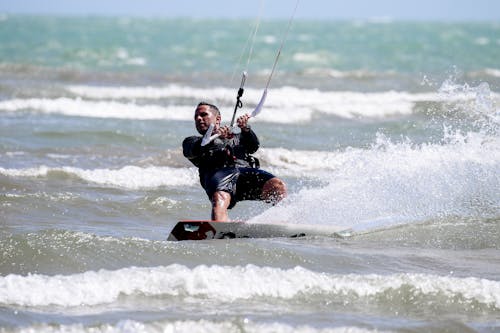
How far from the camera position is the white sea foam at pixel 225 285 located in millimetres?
7129

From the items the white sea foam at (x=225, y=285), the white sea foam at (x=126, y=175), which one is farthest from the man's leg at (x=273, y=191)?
the white sea foam at (x=126, y=175)

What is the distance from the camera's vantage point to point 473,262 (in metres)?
8.61

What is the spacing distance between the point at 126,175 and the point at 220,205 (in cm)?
509

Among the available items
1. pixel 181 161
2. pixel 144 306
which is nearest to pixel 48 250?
pixel 144 306

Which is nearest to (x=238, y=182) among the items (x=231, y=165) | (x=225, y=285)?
(x=231, y=165)

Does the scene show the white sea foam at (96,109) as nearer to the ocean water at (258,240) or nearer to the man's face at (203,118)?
the ocean water at (258,240)

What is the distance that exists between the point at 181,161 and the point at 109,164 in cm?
116

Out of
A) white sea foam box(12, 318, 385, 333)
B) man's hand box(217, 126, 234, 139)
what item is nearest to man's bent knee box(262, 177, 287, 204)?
man's hand box(217, 126, 234, 139)

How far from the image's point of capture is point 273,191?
373 inches

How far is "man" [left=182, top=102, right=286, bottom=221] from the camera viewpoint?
9141 mm

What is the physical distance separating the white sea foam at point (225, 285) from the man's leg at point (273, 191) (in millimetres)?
1753

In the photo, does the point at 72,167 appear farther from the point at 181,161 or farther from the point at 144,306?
the point at 144,306

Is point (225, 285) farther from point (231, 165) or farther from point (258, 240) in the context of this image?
point (231, 165)

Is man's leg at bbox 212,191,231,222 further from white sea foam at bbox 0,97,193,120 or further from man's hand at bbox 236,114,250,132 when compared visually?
white sea foam at bbox 0,97,193,120
